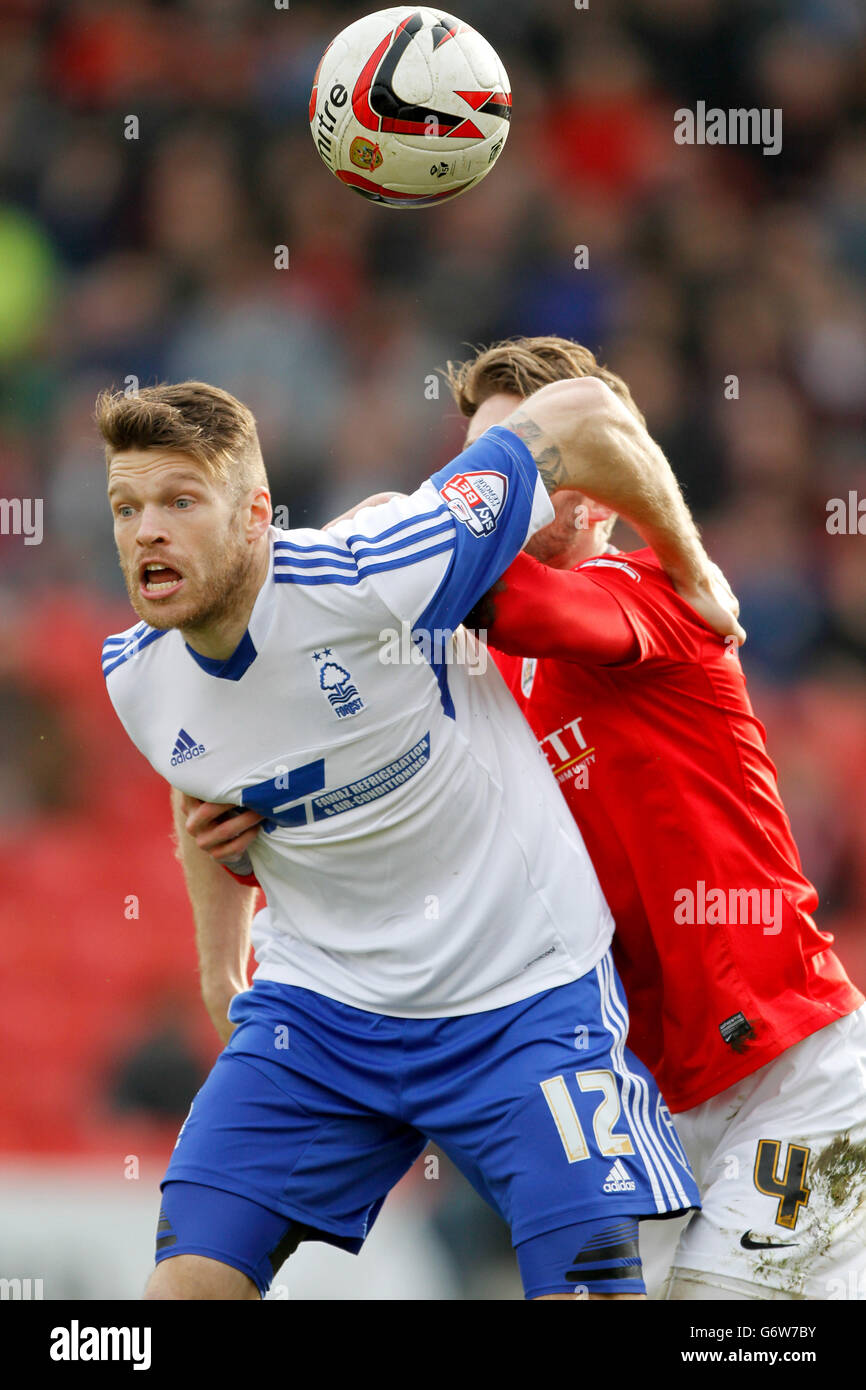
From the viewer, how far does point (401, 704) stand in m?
3.11

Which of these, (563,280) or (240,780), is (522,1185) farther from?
(563,280)

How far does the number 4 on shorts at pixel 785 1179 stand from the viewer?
326 cm

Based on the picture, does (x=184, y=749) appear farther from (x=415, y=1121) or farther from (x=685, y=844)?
(x=685, y=844)

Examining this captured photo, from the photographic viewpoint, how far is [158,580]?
10.1ft

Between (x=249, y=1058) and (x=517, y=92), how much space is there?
7937mm

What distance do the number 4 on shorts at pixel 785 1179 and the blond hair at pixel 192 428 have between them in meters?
1.67

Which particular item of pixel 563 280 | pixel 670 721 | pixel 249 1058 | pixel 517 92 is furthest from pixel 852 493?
pixel 249 1058

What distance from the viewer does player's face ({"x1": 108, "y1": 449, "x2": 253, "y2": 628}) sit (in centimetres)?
305

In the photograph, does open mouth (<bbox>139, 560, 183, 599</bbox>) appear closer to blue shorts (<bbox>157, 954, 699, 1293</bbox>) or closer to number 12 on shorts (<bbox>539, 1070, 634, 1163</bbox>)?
blue shorts (<bbox>157, 954, 699, 1293</bbox>)

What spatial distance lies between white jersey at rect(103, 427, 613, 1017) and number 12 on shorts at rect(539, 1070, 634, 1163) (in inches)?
7.5

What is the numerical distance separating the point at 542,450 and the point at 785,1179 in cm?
152
